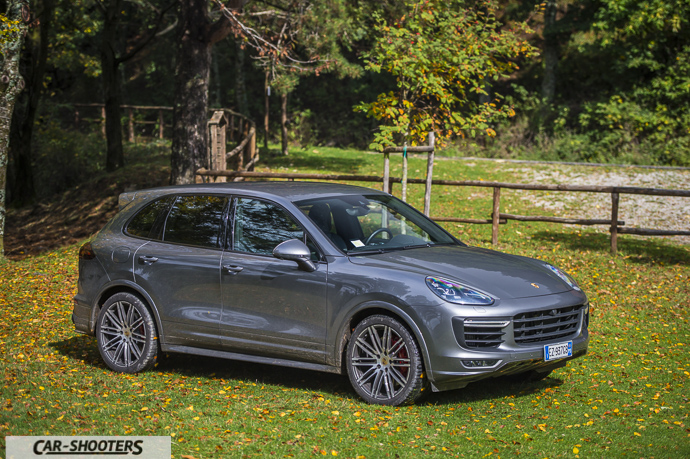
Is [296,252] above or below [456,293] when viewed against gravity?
above

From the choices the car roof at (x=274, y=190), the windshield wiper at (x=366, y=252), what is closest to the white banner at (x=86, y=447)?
the windshield wiper at (x=366, y=252)

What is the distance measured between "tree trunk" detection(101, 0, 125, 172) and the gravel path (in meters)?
12.1

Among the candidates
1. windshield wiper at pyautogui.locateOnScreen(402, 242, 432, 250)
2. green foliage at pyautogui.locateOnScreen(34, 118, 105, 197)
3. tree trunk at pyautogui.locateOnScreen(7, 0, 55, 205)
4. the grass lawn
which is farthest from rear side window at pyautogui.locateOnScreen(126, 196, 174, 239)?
green foliage at pyautogui.locateOnScreen(34, 118, 105, 197)

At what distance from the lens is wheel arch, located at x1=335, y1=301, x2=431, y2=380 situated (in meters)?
5.69

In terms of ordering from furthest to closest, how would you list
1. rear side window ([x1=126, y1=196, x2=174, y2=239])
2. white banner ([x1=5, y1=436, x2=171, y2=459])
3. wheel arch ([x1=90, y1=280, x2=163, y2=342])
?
rear side window ([x1=126, y1=196, x2=174, y2=239]) < wheel arch ([x1=90, y1=280, x2=163, y2=342]) < white banner ([x1=5, y1=436, x2=171, y2=459])

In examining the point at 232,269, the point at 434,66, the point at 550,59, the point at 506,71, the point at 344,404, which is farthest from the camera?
the point at 550,59

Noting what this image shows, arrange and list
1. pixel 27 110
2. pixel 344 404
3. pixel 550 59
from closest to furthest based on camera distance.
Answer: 1. pixel 344 404
2. pixel 27 110
3. pixel 550 59

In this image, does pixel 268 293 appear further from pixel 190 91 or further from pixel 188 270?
pixel 190 91

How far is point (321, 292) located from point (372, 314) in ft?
1.53

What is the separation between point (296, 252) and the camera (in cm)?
604

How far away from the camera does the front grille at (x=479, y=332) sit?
5.58m

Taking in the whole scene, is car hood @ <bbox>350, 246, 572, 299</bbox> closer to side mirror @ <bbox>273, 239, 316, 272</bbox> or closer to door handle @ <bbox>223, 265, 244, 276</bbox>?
side mirror @ <bbox>273, 239, 316, 272</bbox>

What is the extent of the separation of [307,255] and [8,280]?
316 inches

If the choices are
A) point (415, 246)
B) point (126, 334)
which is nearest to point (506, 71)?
point (415, 246)
